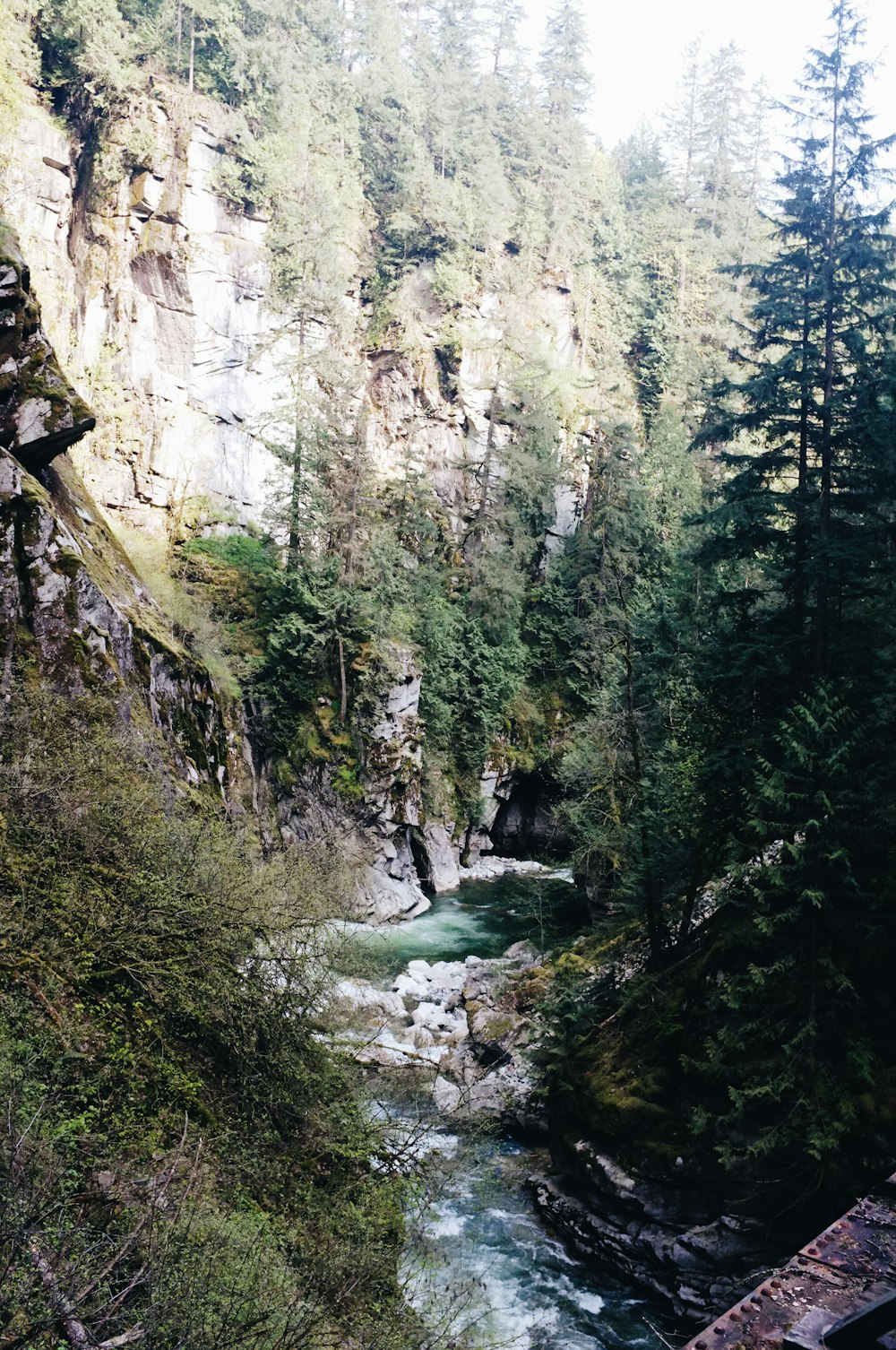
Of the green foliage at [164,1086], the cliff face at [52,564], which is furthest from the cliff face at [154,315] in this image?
the green foliage at [164,1086]

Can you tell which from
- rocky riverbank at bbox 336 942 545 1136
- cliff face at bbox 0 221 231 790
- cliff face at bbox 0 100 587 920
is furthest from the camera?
cliff face at bbox 0 100 587 920

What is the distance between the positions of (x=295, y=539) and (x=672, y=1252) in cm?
2266

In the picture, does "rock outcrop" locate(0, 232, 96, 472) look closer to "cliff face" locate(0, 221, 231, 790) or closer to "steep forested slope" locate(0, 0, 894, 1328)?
"cliff face" locate(0, 221, 231, 790)

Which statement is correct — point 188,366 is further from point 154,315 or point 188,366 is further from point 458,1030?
point 458,1030

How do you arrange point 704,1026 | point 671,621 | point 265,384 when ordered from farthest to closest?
point 265,384
point 671,621
point 704,1026

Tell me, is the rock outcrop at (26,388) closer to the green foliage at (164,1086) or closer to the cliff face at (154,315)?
the green foliage at (164,1086)

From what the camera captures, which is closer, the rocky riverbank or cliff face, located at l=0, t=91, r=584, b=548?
the rocky riverbank

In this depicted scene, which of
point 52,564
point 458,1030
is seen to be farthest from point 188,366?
point 458,1030

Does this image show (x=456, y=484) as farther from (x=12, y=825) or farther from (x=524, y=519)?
(x=12, y=825)

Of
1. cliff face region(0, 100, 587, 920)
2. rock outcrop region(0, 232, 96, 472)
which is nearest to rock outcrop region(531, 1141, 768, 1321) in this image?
cliff face region(0, 100, 587, 920)

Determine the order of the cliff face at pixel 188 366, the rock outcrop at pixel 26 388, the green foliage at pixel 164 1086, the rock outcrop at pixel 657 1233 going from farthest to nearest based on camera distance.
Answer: the cliff face at pixel 188 366 < the rock outcrop at pixel 26 388 < the rock outcrop at pixel 657 1233 < the green foliage at pixel 164 1086

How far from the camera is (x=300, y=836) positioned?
79.5 ft

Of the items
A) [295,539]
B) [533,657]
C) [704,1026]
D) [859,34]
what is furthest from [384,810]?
[859,34]

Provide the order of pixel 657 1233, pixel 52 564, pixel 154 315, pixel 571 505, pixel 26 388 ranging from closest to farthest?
pixel 657 1233 → pixel 52 564 → pixel 26 388 → pixel 154 315 → pixel 571 505
